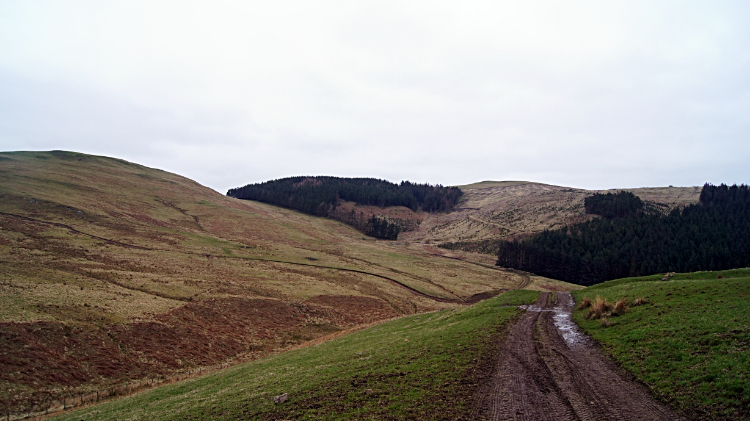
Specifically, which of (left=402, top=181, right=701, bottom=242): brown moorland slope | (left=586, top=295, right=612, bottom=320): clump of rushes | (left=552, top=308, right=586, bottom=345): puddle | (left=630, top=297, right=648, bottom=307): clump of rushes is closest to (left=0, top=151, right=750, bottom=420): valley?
(left=552, top=308, right=586, bottom=345): puddle

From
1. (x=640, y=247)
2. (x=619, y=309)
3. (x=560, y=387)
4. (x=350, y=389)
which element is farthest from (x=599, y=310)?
(x=640, y=247)

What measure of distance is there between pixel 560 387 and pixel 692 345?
243 inches

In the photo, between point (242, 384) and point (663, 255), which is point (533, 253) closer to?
point (663, 255)

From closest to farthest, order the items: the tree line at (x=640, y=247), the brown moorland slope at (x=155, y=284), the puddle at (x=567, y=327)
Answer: the puddle at (x=567, y=327)
the brown moorland slope at (x=155, y=284)
the tree line at (x=640, y=247)

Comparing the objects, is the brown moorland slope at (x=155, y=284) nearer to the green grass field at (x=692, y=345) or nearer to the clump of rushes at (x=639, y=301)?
the green grass field at (x=692, y=345)

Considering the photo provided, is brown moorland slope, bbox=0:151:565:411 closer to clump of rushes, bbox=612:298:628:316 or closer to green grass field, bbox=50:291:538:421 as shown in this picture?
green grass field, bbox=50:291:538:421

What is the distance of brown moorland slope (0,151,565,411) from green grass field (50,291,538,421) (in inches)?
408

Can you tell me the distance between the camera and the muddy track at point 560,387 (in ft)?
35.1

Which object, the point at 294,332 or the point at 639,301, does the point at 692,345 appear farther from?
the point at 294,332

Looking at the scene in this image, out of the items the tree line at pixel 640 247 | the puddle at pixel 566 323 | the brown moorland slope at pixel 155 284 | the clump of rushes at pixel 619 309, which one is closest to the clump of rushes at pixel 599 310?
the clump of rushes at pixel 619 309

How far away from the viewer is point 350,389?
14.0 metres

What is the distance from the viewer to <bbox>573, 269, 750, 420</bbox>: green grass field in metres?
10.1

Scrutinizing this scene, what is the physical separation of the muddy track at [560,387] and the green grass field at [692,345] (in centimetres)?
70

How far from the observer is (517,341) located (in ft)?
64.7
